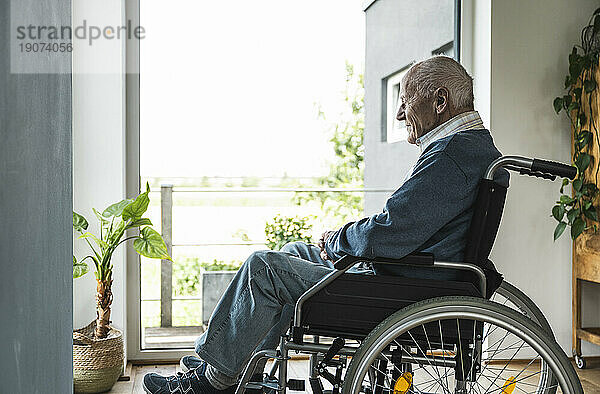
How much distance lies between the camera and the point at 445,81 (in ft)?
6.73

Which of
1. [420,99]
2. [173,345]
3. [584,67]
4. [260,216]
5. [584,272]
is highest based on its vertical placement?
[584,67]

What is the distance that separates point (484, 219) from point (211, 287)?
1.84 metres

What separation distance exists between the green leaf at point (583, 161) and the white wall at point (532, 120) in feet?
0.66

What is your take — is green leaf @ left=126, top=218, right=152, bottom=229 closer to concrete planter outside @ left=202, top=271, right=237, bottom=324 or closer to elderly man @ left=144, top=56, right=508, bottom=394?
concrete planter outside @ left=202, top=271, right=237, bottom=324

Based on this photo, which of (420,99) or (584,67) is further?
(584,67)

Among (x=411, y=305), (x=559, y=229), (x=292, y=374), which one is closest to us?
(x=411, y=305)

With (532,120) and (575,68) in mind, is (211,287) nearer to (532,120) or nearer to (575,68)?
(532,120)

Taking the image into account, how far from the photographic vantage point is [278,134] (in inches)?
135

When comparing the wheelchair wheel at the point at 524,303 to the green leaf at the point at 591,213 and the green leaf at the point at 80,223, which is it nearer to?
the green leaf at the point at 591,213

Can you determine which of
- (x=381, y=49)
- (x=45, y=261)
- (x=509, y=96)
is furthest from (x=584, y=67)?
(x=45, y=261)

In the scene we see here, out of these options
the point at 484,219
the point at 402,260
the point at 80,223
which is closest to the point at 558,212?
the point at 484,219

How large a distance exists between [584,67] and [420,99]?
163 cm

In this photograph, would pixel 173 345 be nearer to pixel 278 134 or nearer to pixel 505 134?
pixel 278 134

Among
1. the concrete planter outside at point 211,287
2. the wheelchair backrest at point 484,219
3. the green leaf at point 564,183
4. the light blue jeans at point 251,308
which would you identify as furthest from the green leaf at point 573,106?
the light blue jeans at point 251,308
